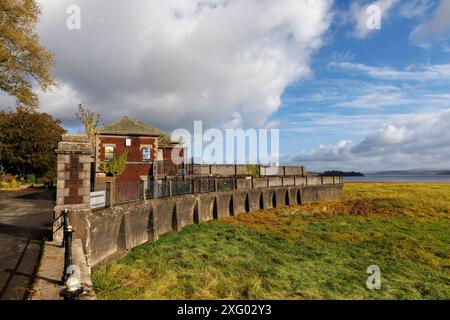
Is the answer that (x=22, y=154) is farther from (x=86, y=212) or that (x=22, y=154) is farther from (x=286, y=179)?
(x=86, y=212)

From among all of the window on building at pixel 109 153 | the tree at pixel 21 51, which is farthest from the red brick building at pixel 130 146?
the tree at pixel 21 51

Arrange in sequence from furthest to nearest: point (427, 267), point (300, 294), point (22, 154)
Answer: point (22, 154), point (427, 267), point (300, 294)

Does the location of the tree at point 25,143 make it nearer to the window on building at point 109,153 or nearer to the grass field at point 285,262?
the window on building at point 109,153

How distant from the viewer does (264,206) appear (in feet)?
92.3

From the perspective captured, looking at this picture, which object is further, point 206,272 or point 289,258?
point 289,258

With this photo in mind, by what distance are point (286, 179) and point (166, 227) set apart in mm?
18047

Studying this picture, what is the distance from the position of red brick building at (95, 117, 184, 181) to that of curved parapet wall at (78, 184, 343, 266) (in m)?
13.3

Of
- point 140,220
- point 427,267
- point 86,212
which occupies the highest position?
point 86,212

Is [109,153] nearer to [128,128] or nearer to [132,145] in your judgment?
[132,145]

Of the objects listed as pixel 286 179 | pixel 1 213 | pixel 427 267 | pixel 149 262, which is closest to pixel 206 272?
pixel 149 262

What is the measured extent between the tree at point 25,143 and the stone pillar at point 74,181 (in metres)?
34.2

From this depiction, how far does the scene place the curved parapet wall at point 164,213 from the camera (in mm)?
10367

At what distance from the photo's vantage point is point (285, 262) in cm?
1241

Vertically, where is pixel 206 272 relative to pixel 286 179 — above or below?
below
